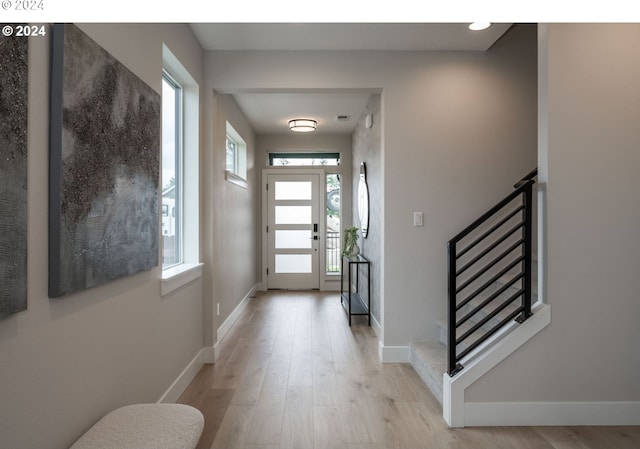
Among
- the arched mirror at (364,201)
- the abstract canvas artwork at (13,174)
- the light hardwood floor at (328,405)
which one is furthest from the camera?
the arched mirror at (364,201)

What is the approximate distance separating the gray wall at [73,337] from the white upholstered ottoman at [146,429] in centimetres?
10

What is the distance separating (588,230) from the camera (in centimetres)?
232

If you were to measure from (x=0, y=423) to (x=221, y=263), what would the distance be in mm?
2855

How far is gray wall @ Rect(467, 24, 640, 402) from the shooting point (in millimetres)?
2305

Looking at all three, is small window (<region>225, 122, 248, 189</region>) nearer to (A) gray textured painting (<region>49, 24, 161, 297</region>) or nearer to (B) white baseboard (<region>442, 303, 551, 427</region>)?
(A) gray textured painting (<region>49, 24, 161, 297</region>)

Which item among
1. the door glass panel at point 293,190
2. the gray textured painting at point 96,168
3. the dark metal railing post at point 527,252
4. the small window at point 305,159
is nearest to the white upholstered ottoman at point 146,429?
the gray textured painting at point 96,168

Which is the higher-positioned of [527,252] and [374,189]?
[374,189]

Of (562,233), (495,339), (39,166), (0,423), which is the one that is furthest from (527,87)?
(0,423)

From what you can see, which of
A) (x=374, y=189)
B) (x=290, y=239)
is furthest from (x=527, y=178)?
(x=290, y=239)

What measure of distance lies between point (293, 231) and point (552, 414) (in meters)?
4.94

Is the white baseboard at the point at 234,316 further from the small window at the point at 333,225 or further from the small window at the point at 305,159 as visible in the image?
the small window at the point at 305,159

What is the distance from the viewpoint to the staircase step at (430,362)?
105 inches

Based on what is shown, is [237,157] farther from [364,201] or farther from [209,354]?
[209,354]
